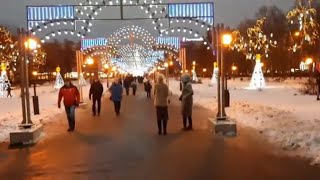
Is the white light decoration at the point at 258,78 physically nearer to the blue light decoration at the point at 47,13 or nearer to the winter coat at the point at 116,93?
the winter coat at the point at 116,93

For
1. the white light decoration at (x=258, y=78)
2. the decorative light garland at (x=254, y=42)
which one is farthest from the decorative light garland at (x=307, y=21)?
the decorative light garland at (x=254, y=42)

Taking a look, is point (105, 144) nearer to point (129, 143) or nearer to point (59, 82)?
point (129, 143)

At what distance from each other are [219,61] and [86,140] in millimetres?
4595

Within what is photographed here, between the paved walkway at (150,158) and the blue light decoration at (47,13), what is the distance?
9.67 m

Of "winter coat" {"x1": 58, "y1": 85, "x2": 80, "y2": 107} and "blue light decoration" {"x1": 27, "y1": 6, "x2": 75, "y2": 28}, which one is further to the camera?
"blue light decoration" {"x1": 27, "y1": 6, "x2": 75, "y2": 28}

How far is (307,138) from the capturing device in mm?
12828

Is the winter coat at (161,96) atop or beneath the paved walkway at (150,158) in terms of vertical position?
atop

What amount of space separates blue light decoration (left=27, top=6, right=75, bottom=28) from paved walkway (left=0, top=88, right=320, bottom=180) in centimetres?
967

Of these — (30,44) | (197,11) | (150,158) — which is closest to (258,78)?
(197,11)

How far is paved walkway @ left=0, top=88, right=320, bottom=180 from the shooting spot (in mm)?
9805

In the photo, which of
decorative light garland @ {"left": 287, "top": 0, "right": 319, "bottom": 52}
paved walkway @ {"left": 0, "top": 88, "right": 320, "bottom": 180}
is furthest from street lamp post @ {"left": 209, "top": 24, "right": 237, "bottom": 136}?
decorative light garland @ {"left": 287, "top": 0, "right": 319, "bottom": 52}

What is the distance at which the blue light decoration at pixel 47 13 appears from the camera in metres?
25.5

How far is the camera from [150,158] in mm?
11562

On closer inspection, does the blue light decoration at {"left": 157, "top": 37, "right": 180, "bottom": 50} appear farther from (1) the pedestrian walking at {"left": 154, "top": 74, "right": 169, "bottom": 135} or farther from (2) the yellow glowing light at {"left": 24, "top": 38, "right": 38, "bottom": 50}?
(1) the pedestrian walking at {"left": 154, "top": 74, "right": 169, "bottom": 135}
